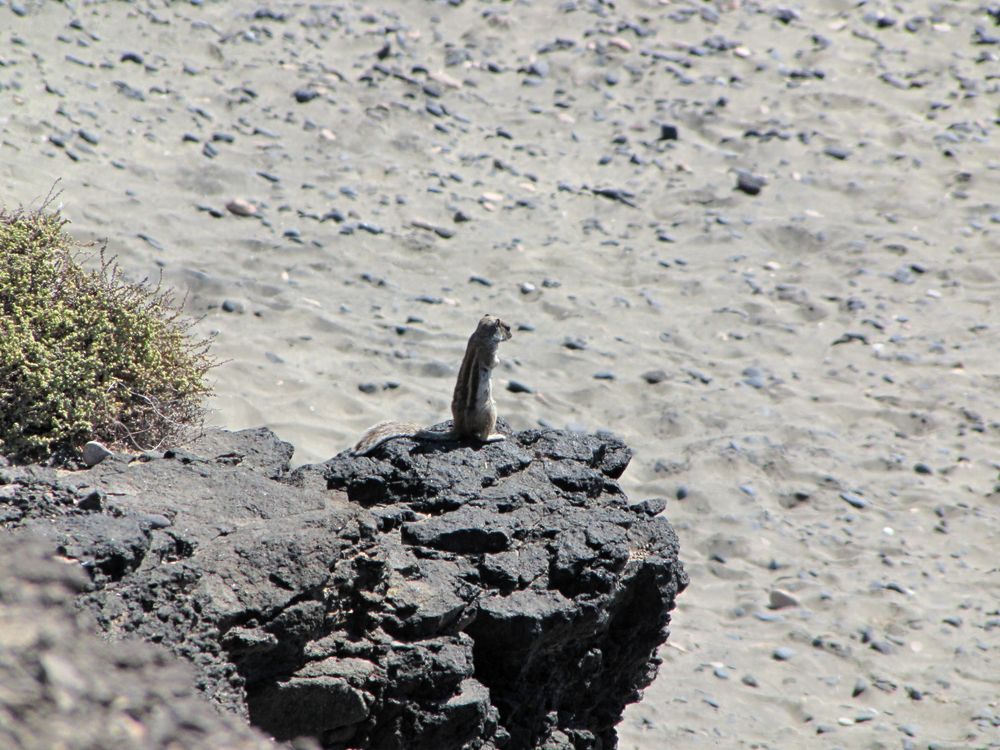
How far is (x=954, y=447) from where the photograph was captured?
9.96 metres

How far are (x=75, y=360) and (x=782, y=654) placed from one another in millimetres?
4674

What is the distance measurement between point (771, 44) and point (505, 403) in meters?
8.88

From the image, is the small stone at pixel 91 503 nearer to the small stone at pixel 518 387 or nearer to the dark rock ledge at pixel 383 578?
the dark rock ledge at pixel 383 578

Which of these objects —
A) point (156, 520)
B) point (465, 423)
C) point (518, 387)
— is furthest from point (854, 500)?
point (156, 520)

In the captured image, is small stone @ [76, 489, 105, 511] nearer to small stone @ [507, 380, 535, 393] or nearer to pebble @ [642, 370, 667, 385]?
small stone @ [507, 380, 535, 393]

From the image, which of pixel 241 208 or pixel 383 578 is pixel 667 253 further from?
pixel 383 578

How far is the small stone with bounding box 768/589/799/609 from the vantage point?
26.3 feet

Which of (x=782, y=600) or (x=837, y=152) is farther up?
(x=837, y=152)

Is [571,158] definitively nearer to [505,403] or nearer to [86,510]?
[505,403]

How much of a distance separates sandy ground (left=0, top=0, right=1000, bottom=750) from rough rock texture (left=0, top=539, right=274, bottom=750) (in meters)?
4.23

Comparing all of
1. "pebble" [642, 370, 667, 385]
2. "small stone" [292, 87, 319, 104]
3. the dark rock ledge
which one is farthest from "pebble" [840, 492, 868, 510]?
"small stone" [292, 87, 319, 104]

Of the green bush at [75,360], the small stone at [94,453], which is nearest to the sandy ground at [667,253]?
the green bush at [75,360]

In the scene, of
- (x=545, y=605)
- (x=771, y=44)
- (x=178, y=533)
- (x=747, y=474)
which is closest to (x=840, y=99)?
(x=771, y=44)

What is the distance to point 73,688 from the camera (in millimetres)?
2471
